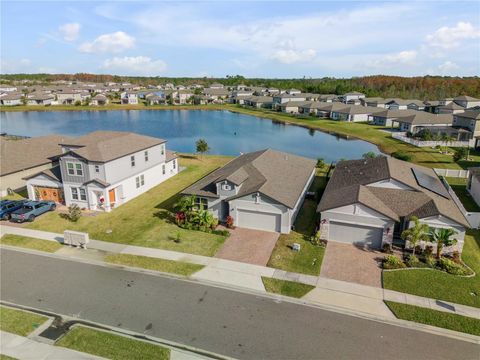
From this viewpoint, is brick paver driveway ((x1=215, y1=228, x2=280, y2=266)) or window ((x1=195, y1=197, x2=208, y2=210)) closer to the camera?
brick paver driveway ((x1=215, y1=228, x2=280, y2=266))

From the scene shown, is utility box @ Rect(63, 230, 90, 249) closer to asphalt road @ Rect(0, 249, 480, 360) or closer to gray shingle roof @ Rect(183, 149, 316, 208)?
asphalt road @ Rect(0, 249, 480, 360)

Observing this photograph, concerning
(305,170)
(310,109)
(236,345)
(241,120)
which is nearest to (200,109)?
(241,120)

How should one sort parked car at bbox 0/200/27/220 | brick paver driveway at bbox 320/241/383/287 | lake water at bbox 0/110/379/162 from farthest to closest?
lake water at bbox 0/110/379/162 < parked car at bbox 0/200/27/220 < brick paver driveway at bbox 320/241/383/287

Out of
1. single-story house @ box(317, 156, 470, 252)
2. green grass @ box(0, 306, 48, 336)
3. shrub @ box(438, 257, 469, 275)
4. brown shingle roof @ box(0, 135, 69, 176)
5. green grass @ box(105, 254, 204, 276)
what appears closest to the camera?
green grass @ box(0, 306, 48, 336)

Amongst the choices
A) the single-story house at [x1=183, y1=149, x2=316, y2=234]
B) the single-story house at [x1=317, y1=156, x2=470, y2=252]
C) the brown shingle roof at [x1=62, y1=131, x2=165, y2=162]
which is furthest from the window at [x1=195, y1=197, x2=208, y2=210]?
the single-story house at [x1=317, y1=156, x2=470, y2=252]

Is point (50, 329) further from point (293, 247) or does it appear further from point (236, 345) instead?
point (293, 247)

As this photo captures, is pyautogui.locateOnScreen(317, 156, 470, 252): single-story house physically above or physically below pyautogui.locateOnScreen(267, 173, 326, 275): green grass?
above

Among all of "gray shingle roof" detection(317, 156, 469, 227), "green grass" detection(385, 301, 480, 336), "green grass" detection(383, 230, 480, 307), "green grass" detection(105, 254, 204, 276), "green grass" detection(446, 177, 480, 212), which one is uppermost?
"gray shingle roof" detection(317, 156, 469, 227)

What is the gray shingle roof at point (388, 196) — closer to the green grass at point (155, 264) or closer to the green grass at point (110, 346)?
the green grass at point (155, 264)
